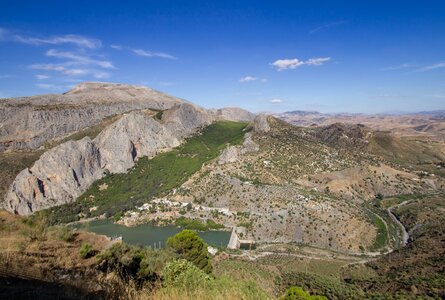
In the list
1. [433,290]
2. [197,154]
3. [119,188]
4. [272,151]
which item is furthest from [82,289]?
[197,154]

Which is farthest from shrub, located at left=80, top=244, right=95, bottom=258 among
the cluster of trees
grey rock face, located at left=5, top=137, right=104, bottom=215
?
grey rock face, located at left=5, top=137, right=104, bottom=215

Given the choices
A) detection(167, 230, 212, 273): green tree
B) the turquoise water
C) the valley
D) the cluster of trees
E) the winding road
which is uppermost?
the cluster of trees

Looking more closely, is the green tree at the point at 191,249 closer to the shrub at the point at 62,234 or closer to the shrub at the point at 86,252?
the shrub at the point at 62,234

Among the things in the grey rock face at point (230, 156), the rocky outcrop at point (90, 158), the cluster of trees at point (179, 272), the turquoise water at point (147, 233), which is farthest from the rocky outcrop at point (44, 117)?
the cluster of trees at point (179, 272)

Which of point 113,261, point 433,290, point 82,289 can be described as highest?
point 82,289

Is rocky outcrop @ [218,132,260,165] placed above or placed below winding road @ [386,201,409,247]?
above

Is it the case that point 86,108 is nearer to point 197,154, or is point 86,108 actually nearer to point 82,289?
point 197,154

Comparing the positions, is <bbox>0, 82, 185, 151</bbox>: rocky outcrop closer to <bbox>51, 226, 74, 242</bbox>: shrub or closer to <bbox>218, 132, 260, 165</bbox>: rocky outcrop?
<bbox>218, 132, 260, 165</bbox>: rocky outcrop
